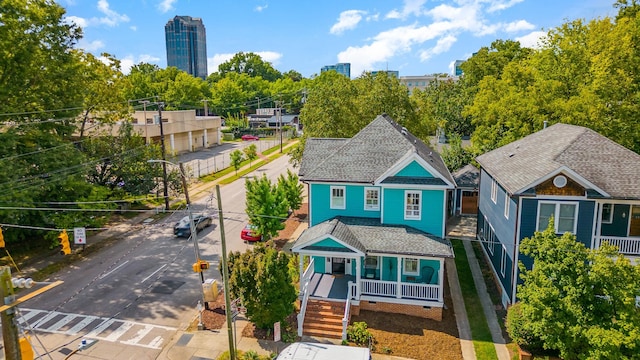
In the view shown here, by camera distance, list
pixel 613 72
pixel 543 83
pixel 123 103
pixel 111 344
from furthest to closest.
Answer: pixel 123 103 → pixel 543 83 → pixel 613 72 → pixel 111 344

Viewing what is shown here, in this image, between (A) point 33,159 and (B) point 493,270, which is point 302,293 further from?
(A) point 33,159

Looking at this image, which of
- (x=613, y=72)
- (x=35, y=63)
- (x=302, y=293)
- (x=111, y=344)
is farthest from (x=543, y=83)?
(x=35, y=63)

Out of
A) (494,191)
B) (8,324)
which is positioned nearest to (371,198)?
(494,191)

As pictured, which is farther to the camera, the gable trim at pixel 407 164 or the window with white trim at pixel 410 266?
the window with white trim at pixel 410 266

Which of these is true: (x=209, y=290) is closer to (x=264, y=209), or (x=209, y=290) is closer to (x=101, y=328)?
(x=101, y=328)

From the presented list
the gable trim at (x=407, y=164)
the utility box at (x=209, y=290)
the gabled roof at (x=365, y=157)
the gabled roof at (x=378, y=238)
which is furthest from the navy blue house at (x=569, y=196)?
the utility box at (x=209, y=290)

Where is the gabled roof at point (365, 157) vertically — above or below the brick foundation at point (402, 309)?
above

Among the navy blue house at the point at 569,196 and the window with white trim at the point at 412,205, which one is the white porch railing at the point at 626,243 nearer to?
the navy blue house at the point at 569,196
